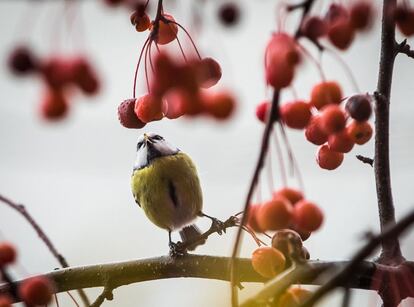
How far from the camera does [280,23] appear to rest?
1045 millimetres

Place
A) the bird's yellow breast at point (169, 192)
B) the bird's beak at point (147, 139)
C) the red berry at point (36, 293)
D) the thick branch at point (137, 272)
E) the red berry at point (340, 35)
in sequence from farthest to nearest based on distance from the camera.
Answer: the bird's beak at point (147, 139), the bird's yellow breast at point (169, 192), the thick branch at point (137, 272), the red berry at point (36, 293), the red berry at point (340, 35)

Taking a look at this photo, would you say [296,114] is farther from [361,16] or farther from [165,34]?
[165,34]

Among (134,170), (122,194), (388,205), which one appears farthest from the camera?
(122,194)

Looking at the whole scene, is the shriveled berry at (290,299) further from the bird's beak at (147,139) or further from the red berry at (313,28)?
the bird's beak at (147,139)

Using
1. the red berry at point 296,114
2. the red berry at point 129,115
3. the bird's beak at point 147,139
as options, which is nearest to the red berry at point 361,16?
the red berry at point 296,114

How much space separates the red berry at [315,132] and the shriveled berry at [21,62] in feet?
2.09

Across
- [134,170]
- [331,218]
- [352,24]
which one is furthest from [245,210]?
[331,218]

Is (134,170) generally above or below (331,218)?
above

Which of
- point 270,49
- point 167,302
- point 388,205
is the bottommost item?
point 167,302

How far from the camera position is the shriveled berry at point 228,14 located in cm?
99

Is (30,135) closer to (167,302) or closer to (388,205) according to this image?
(388,205)

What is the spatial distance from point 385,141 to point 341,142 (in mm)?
212

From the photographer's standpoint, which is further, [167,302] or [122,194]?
[122,194]

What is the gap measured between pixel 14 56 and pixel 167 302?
3.15 metres
